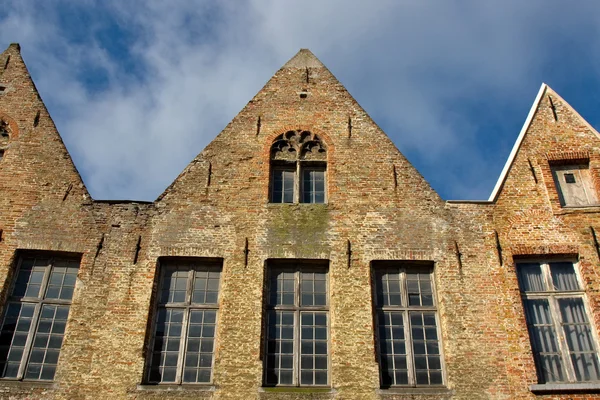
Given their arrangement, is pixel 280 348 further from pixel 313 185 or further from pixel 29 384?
pixel 29 384

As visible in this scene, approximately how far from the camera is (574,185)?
458 inches

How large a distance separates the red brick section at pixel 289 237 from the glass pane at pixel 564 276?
24cm

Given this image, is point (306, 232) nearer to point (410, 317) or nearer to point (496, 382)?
point (410, 317)

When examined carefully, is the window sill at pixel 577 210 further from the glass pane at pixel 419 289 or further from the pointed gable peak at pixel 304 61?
the pointed gable peak at pixel 304 61

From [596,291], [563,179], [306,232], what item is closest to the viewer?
[596,291]

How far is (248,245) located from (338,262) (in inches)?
67.4

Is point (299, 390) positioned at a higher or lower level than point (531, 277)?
lower

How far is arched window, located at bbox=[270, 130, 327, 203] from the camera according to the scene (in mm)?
11625

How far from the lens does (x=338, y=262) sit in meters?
10.5

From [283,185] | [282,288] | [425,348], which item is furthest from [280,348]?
[283,185]

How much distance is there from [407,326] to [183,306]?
4018 mm

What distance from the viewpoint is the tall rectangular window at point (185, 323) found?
9.62 meters

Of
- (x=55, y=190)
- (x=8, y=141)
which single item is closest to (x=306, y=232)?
(x=55, y=190)

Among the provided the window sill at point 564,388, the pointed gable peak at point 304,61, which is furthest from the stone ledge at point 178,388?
the pointed gable peak at point 304,61
